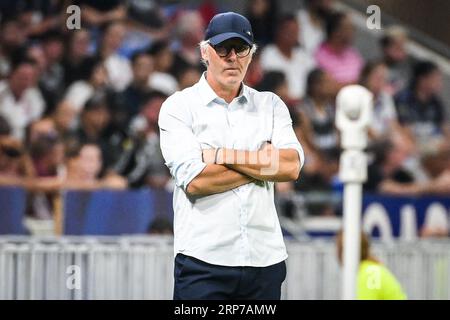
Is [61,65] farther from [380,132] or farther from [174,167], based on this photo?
[174,167]

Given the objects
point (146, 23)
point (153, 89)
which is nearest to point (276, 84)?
point (153, 89)

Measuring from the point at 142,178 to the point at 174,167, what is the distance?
16.5 ft

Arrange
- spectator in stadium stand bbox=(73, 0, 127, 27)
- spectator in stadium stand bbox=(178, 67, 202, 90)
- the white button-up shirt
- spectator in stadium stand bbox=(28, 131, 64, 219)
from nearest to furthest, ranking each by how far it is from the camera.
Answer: the white button-up shirt < spectator in stadium stand bbox=(28, 131, 64, 219) < spectator in stadium stand bbox=(178, 67, 202, 90) < spectator in stadium stand bbox=(73, 0, 127, 27)

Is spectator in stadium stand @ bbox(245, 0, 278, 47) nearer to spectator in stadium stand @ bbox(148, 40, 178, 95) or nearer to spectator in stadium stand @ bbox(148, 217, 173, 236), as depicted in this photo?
spectator in stadium stand @ bbox(148, 40, 178, 95)

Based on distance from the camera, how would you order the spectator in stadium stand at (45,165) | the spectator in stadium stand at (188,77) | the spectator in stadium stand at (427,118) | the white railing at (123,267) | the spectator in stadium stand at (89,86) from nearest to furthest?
the white railing at (123,267) → the spectator in stadium stand at (45,165) → the spectator in stadium stand at (89,86) → the spectator in stadium stand at (188,77) → the spectator in stadium stand at (427,118)

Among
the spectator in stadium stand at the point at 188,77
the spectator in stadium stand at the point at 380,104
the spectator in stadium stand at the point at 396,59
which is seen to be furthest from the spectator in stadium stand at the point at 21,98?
the spectator in stadium stand at the point at 396,59

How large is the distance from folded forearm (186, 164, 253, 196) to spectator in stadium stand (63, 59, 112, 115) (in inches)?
213

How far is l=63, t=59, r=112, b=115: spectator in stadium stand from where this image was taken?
1045 centimetres

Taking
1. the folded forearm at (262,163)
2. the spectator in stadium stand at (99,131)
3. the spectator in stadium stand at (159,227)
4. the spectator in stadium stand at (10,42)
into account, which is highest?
the spectator in stadium stand at (10,42)

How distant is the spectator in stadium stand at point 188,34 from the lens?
11139 mm

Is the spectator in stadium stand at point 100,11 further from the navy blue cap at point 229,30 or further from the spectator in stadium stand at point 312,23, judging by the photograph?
the navy blue cap at point 229,30

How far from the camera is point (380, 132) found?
1181cm

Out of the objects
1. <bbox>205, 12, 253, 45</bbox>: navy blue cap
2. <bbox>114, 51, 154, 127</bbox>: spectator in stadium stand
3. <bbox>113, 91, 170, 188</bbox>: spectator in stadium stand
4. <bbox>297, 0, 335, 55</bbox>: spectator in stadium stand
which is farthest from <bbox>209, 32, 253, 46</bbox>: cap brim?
<bbox>297, 0, 335, 55</bbox>: spectator in stadium stand
